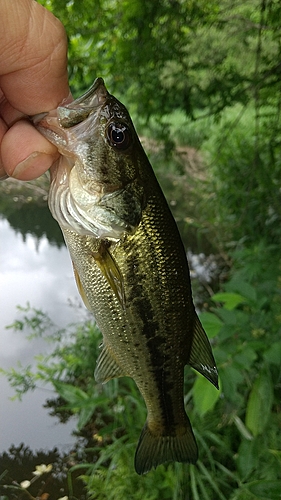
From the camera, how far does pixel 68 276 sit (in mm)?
4688

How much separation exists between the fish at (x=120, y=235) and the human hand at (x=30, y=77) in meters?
0.05

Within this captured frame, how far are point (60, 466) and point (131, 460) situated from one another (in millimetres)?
Result: 667

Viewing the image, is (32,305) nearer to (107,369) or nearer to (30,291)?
(30,291)

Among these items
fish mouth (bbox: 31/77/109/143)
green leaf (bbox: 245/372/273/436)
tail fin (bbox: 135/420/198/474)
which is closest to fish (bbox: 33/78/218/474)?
fish mouth (bbox: 31/77/109/143)

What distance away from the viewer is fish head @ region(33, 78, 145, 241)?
1224 millimetres

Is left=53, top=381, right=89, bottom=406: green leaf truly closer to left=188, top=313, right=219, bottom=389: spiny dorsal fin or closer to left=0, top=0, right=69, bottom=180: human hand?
left=188, top=313, right=219, bottom=389: spiny dorsal fin

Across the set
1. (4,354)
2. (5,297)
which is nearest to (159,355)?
(4,354)

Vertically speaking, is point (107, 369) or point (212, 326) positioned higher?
point (212, 326)

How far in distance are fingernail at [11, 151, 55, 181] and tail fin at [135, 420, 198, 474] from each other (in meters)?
0.98

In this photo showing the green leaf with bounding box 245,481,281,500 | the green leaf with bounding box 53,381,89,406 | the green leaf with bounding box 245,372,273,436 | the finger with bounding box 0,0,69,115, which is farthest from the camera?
the green leaf with bounding box 53,381,89,406

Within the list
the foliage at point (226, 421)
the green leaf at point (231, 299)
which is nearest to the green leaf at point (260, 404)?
the foliage at point (226, 421)

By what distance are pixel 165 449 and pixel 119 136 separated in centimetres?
107

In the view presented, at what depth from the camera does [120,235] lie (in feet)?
4.20

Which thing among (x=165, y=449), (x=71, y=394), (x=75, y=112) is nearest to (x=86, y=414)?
(x=71, y=394)
